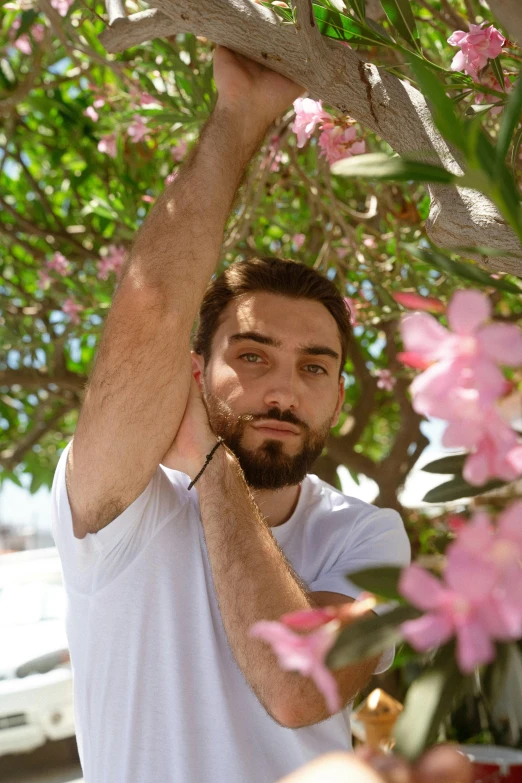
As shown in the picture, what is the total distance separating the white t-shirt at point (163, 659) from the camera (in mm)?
1395

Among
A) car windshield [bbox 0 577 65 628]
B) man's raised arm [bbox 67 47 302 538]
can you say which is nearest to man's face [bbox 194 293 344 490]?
man's raised arm [bbox 67 47 302 538]

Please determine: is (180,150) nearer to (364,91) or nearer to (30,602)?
(364,91)

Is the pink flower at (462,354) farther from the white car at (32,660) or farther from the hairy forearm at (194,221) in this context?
the white car at (32,660)

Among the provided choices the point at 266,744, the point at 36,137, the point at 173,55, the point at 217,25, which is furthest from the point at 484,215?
the point at 36,137

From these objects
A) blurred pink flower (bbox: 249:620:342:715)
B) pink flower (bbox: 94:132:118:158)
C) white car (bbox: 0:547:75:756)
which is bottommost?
white car (bbox: 0:547:75:756)

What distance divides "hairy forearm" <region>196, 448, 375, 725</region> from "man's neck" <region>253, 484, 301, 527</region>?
1.15 feet

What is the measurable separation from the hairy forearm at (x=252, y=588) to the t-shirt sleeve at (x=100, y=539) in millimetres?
166

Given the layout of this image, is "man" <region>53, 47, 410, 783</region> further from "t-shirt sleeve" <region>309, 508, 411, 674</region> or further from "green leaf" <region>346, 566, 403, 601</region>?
"green leaf" <region>346, 566, 403, 601</region>

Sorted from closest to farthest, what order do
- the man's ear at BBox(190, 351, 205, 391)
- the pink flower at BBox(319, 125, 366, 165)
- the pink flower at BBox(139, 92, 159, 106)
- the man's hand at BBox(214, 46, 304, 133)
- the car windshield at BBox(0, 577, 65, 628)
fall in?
the man's hand at BBox(214, 46, 304, 133), the pink flower at BBox(319, 125, 366, 165), the man's ear at BBox(190, 351, 205, 391), the pink flower at BBox(139, 92, 159, 106), the car windshield at BBox(0, 577, 65, 628)

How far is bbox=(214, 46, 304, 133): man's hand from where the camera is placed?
1.22 m

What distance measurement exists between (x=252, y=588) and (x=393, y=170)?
0.83 m

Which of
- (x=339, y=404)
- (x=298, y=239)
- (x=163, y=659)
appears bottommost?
(x=163, y=659)

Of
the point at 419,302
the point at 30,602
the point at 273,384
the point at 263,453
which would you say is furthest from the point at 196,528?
the point at 30,602

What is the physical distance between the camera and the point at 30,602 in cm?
389
